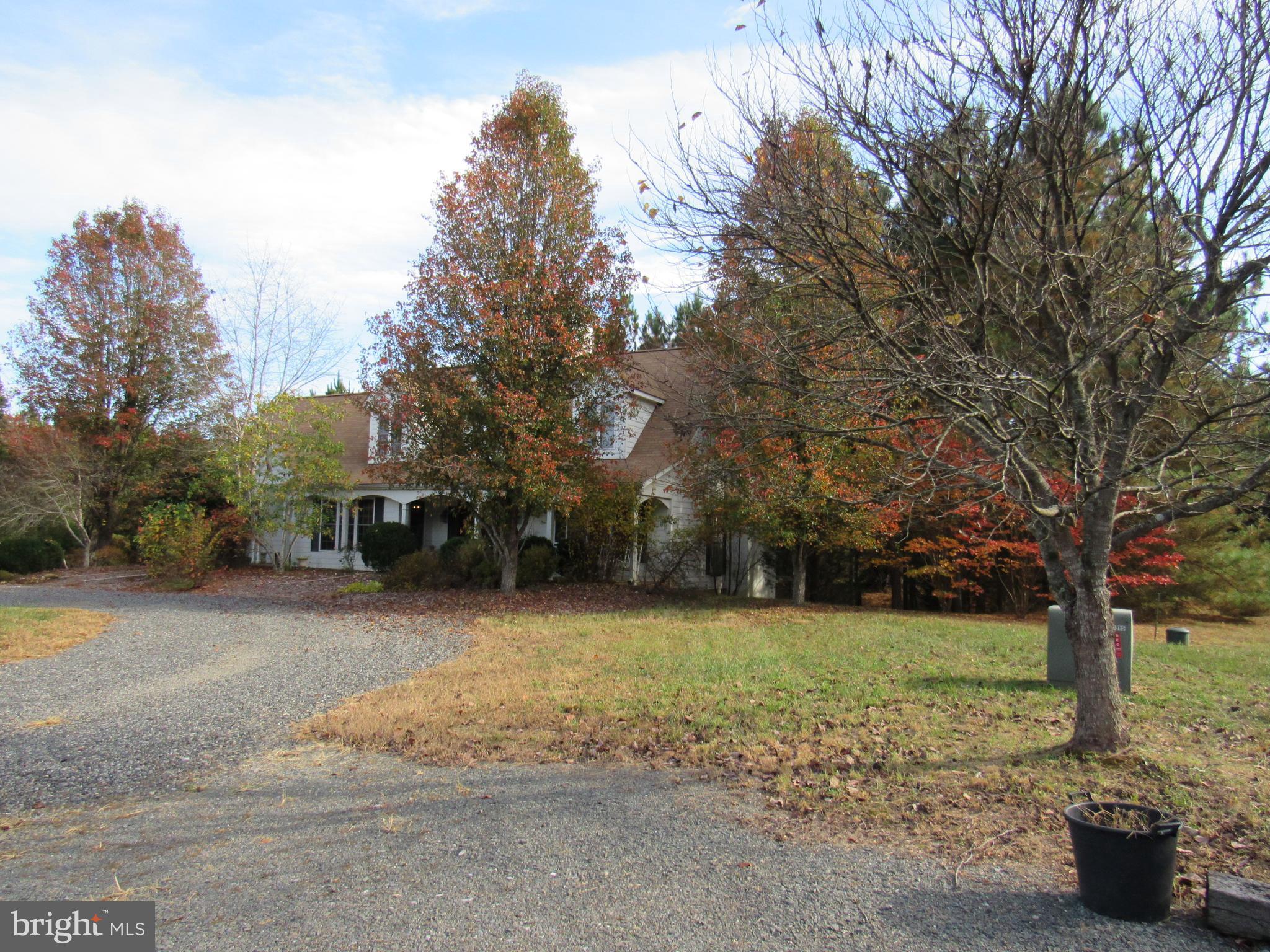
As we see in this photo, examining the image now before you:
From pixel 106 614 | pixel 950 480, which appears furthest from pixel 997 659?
pixel 106 614

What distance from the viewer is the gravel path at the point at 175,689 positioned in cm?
591

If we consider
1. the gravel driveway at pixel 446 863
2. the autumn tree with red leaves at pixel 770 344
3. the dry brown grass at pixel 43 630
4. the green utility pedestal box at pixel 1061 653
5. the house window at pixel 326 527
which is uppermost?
the autumn tree with red leaves at pixel 770 344

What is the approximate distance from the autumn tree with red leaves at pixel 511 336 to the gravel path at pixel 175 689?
11.8ft

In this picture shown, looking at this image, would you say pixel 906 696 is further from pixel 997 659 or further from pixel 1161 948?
pixel 1161 948

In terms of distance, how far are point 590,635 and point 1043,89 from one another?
8.72 meters

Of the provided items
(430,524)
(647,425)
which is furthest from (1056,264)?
(430,524)

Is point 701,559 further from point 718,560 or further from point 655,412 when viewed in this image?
point 655,412

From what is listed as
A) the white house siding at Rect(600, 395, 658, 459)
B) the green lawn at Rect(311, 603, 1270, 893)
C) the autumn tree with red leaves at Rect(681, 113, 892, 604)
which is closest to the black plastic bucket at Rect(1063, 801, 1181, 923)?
the green lawn at Rect(311, 603, 1270, 893)

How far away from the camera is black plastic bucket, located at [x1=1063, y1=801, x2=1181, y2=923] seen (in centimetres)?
351

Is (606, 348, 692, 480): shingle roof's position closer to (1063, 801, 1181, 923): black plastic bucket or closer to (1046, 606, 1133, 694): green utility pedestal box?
(1046, 606, 1133, 694): green utility pedestal box

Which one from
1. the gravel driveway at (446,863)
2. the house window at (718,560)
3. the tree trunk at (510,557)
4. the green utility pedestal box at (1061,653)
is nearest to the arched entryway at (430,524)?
the tree trunk at (510,557)

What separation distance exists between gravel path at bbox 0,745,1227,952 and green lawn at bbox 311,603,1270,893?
63 cm

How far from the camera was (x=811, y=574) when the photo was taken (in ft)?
65.0

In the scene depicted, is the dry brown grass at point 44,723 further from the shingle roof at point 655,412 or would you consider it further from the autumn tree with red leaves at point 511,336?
the shingle roof at point 655,412
